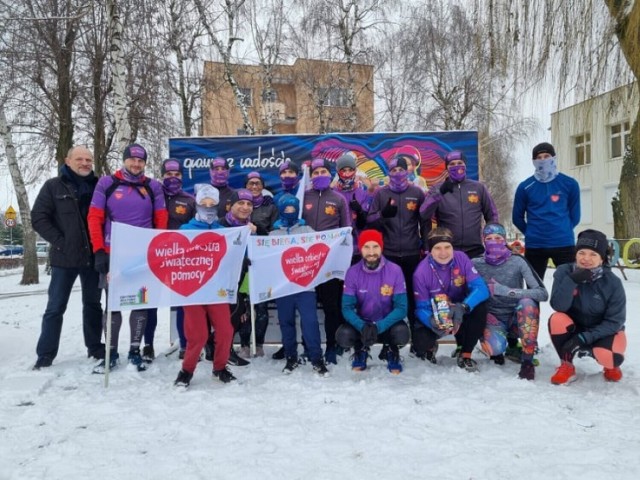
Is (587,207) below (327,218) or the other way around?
the other way around

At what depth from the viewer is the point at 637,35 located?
560cm

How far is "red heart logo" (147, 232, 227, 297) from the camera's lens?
164 inches

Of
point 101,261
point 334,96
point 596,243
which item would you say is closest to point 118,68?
point 101,261

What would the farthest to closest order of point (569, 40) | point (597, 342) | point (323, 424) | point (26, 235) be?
1. point (26, 235)
2. point (569, 40)
3. point (597, 342)
4. point (323, 424)

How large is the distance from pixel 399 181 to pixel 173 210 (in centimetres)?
246

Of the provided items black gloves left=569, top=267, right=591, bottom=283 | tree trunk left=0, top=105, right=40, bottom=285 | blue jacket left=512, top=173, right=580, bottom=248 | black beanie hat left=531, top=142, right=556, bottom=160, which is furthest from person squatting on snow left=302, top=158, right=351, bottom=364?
tree trunk left=0, top=105, right=40, bottom=285

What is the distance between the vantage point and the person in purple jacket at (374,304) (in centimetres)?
439

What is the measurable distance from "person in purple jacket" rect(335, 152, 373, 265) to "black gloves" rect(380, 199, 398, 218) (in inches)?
11.6

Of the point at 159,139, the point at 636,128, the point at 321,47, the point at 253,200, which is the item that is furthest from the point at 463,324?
the point at 321,47

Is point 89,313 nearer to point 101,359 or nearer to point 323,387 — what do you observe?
point 101,359

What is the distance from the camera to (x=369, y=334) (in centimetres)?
427

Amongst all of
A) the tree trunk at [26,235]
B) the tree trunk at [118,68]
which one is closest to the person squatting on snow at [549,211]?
the tree trunk at [118,68]

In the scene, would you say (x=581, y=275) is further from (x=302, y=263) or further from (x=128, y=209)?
(x=128, y=209)

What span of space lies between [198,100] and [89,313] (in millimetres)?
15366
